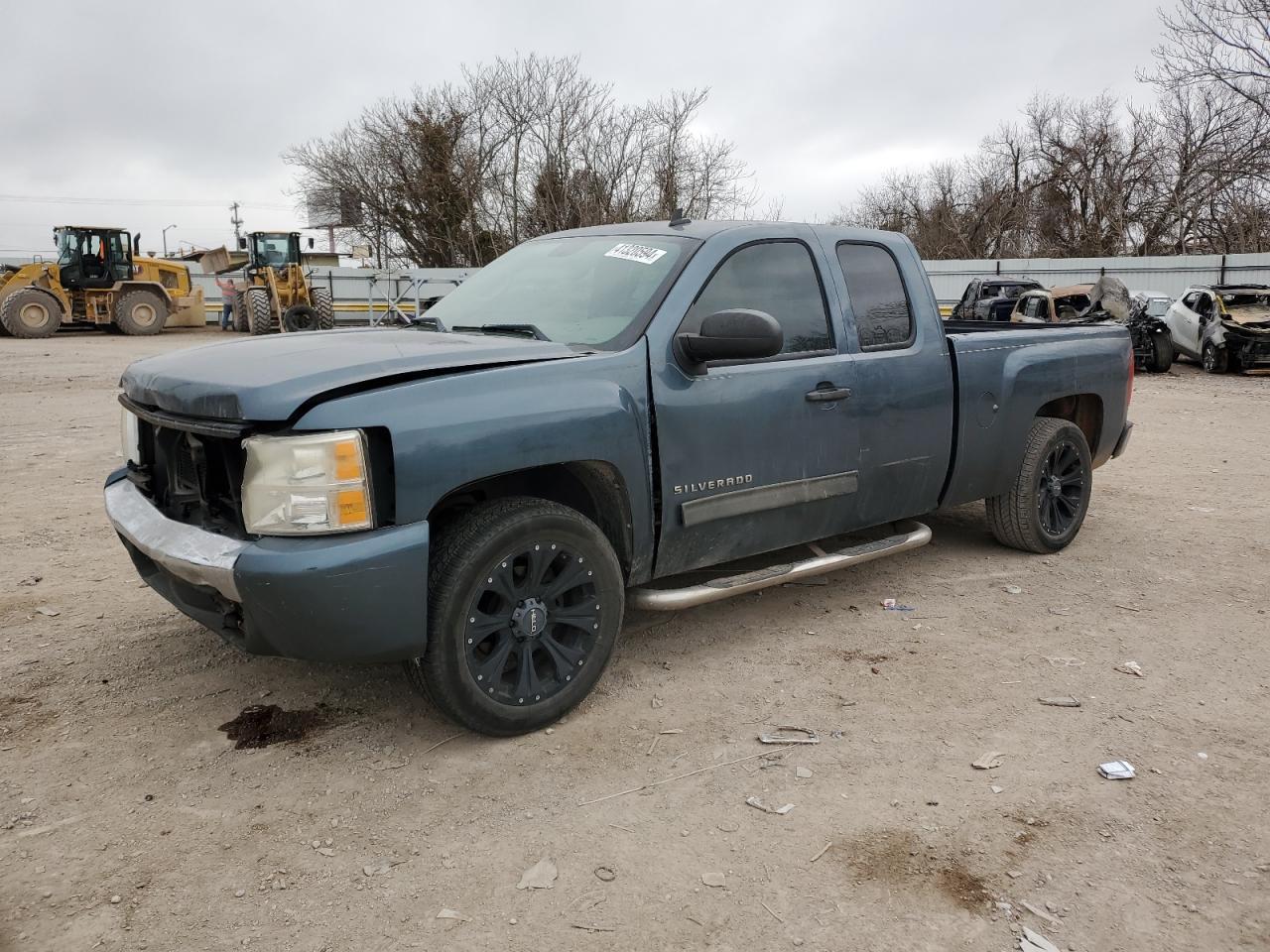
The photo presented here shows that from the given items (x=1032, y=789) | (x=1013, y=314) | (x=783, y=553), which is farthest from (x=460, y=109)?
(x=1032, y=789)

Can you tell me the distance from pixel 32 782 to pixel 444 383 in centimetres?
180

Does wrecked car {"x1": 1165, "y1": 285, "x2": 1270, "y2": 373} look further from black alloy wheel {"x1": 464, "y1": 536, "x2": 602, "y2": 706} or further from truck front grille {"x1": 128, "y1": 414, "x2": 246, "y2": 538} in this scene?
truck front grille {"x1": 128, "y1": 414, "x2": 246, "y2": 538}

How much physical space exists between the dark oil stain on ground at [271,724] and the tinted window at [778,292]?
2056 mm

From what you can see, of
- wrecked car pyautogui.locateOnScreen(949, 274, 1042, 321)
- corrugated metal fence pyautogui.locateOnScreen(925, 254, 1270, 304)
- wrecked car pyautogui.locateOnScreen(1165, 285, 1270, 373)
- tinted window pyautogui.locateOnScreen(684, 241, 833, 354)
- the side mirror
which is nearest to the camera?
the side mirror

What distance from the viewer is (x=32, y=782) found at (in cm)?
305

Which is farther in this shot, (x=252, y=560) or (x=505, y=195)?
(x=505, y=195)

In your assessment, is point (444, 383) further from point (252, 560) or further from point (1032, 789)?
point (1032, 789)

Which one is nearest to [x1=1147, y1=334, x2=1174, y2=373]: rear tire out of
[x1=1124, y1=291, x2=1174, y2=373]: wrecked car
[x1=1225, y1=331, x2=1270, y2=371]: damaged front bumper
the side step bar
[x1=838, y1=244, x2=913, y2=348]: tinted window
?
[x1=1124, y1=291, x2=1174, y2=373]: wrecked car

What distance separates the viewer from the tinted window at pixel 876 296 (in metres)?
4.48

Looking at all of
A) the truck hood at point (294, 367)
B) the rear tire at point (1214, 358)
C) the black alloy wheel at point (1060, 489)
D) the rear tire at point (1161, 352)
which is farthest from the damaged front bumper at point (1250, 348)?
the truck hood at point (294, 367)

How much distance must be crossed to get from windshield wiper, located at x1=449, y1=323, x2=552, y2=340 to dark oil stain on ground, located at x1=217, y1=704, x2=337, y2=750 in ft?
5.26

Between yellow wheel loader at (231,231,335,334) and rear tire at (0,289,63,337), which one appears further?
yellow wheel loader at (231,231,335,334)

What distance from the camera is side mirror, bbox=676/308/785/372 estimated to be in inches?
139

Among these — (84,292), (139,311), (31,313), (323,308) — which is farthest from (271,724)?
(84,292)
